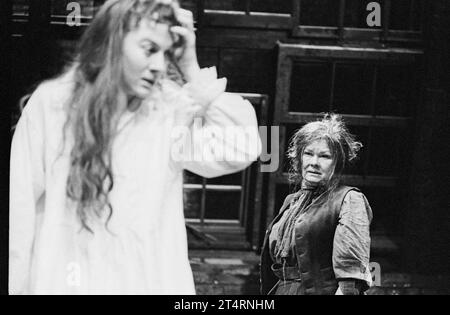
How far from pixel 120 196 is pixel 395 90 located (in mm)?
1255

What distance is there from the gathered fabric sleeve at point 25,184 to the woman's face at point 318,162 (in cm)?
105

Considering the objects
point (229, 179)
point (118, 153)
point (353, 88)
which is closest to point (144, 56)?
point (118, 153)

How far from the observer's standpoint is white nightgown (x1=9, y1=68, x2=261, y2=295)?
8.38ft

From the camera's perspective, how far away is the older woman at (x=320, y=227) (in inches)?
107

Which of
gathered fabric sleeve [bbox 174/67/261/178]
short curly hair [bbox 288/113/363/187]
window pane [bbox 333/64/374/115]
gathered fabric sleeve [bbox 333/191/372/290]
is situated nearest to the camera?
gathered fabric sleeve [bbox 174/67/261/178]

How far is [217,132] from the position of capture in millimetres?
2531

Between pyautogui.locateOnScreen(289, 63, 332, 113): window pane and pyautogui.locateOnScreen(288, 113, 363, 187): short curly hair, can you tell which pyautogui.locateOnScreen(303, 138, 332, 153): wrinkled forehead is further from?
pyautogui.locateOnScreen(289, 63, 332, 113): window pane

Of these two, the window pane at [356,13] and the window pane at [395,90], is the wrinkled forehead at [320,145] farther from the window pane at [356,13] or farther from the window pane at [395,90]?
the window pane at [356,13]

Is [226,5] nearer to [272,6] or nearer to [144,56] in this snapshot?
[272,6]

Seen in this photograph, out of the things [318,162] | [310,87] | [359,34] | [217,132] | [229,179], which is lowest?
[229,179]

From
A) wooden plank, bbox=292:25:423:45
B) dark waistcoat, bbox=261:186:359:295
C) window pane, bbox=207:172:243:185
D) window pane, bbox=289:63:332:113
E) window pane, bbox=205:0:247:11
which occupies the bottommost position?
dark waistcoat, bbox=261:186:359:295

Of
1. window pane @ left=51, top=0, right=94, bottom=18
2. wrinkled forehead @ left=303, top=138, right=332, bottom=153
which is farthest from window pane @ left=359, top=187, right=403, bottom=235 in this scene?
window pane @ left=51, top=0, right=94, bottom=18

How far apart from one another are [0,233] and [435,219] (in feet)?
6.12

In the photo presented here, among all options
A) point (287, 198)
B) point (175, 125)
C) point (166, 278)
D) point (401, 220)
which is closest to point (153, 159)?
point (175, 125)
